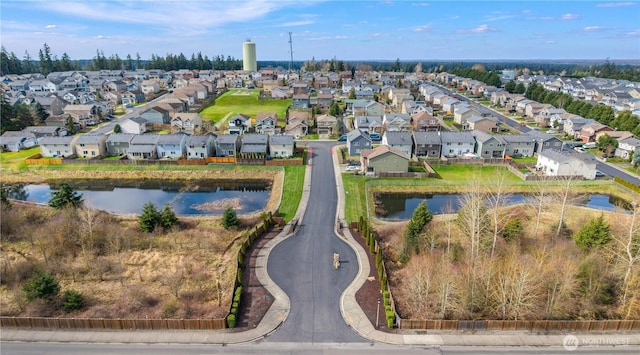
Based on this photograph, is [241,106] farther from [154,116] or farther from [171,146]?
[171,146]

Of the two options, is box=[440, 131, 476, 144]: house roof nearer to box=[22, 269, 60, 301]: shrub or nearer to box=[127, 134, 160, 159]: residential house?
box=[127, 134, 160, 159]: residential house

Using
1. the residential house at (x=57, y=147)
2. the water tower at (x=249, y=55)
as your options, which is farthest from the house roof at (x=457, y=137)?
the water tower at (x=249, y=55)

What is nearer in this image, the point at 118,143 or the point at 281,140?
the point at 281,140

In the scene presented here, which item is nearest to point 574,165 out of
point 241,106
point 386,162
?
point 386,162

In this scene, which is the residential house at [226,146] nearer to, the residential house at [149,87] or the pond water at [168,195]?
the pond water at [168,195]

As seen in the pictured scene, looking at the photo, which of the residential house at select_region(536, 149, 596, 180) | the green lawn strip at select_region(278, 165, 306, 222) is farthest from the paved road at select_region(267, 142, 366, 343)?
the residential house at select_region(536, 149, 596, 180)

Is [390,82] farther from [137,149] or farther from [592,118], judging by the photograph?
[137,149]
